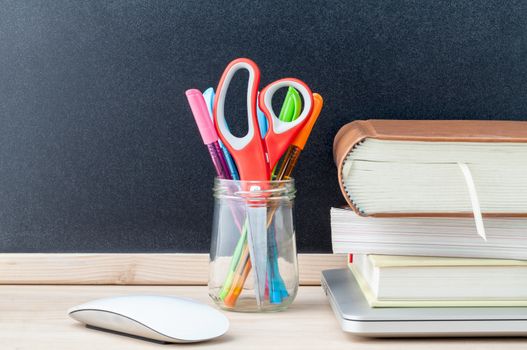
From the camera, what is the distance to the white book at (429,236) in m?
0.63

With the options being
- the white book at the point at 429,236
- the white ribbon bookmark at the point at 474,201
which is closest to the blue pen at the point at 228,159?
the white book at the point at 429,236

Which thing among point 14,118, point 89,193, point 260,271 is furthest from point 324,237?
point 14,118

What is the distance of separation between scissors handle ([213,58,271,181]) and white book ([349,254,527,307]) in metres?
0.14

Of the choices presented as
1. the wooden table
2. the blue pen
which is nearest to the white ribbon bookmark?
the wooden table

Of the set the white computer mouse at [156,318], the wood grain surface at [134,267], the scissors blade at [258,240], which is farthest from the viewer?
the wood grain surface at [134,267]

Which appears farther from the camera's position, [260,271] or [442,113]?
[442,113]

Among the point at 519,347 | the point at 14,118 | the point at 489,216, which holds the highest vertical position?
the point at 14,118

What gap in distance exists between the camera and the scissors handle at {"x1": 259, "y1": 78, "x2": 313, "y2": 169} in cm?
67

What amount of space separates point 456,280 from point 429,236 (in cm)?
5

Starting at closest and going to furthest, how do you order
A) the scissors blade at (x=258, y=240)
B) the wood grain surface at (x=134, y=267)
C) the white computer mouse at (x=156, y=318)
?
the white computer mouse at (x=156, y=318) < the scissors blade at (x=258, y=240) < the wood grain surface at (x=134, y=267)

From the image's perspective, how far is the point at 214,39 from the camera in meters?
0.82

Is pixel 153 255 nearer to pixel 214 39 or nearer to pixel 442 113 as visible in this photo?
pixel 214 39

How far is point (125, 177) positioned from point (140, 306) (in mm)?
270

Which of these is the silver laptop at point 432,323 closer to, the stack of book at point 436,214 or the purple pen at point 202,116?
the stack of book at point 436,214
